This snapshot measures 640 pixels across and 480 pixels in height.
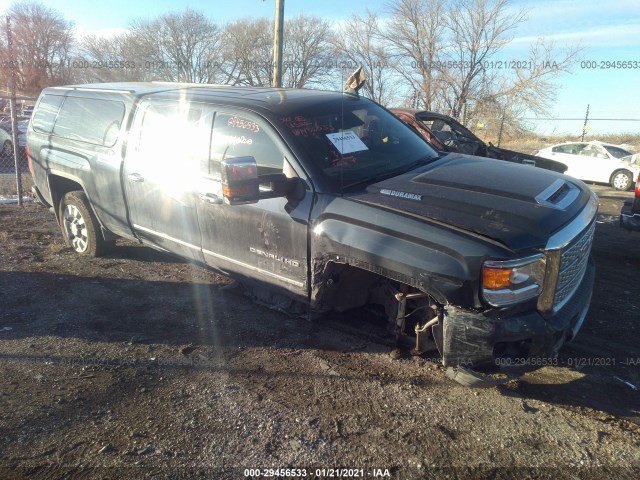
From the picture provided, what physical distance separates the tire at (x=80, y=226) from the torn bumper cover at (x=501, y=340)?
421cm

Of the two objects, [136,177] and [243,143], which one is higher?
[243,143]

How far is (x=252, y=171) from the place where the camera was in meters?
3.02

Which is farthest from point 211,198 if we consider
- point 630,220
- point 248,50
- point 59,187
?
point 248,50

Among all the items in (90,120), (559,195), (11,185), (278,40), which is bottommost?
(11,185)

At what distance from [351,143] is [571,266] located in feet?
5.88

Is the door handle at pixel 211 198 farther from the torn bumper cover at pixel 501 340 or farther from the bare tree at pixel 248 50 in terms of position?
the bare tree at pixel 248 50

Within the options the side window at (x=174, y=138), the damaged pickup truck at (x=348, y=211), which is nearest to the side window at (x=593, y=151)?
the damaged pickup truck at (x=348, y=211)

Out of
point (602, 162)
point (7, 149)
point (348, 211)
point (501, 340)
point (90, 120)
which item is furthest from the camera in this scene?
point (7, 149)

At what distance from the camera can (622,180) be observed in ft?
44.9

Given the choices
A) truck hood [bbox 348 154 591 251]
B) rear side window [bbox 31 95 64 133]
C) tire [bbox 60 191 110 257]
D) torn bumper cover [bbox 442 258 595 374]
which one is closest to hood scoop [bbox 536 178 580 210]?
truck hood [bbox 348 154 591 251]

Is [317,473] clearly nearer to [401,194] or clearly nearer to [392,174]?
[401,194]

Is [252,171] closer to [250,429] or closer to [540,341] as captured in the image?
[250,429]

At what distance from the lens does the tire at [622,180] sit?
13.5 m

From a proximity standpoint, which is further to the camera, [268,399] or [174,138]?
[174,138]
